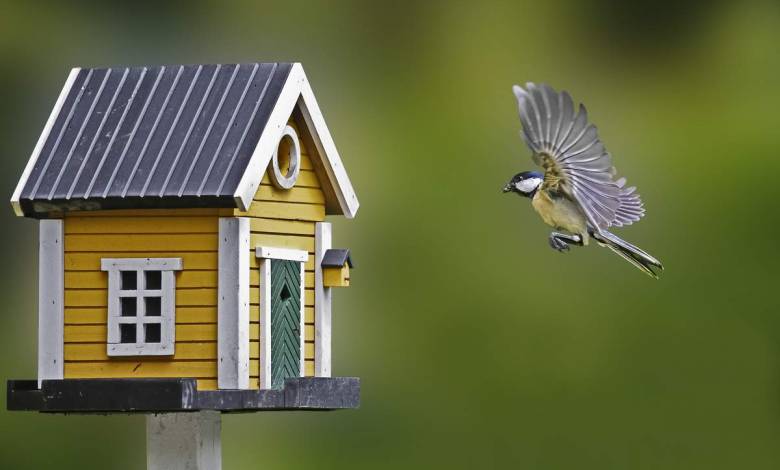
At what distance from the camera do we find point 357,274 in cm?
1304

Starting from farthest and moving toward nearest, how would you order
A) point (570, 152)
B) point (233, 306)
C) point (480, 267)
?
1. point (480, 267)
2. point (233, 306)
3. point (570, 152)

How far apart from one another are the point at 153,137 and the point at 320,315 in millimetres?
977

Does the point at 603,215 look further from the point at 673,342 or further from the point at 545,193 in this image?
the point at 673,342

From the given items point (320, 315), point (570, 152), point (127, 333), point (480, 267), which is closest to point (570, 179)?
point (570, 152)

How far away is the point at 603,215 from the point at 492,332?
7001 mm

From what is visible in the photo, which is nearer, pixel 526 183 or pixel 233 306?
pixel 233 306

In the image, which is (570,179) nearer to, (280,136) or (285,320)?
(280,136)

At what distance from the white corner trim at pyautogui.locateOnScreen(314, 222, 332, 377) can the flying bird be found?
785mm

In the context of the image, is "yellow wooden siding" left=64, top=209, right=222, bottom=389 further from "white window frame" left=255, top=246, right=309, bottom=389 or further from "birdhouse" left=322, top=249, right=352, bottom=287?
"birdhouse" left=322, top=249, right=352, bottom=287

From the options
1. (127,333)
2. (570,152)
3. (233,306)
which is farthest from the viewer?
(127,333)

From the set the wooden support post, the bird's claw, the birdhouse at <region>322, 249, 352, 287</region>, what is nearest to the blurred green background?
the wooden support post

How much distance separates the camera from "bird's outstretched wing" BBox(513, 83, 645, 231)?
5.75 meters

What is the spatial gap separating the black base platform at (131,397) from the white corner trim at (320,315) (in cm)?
39

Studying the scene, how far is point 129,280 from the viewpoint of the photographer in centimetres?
623
